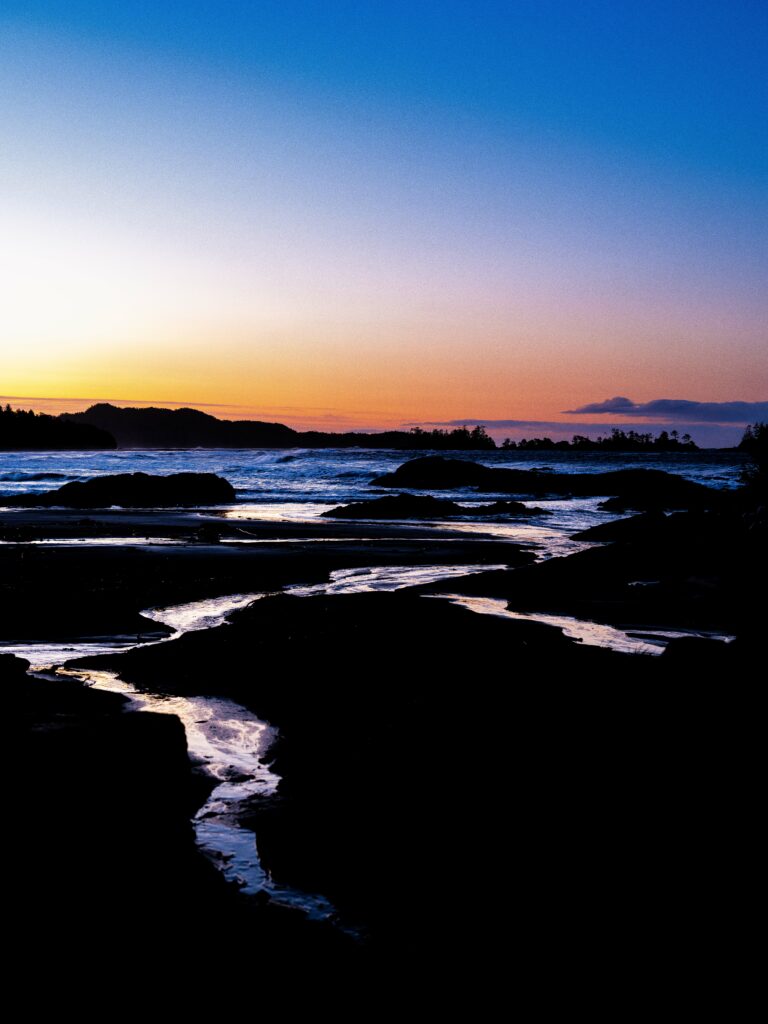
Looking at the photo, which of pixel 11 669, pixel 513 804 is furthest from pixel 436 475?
pixel 513 804

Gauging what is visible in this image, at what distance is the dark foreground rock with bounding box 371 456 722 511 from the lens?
107 feet

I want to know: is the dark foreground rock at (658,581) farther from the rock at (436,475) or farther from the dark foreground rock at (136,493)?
the rock at (436,475)

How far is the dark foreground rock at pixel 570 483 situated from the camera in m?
32.8

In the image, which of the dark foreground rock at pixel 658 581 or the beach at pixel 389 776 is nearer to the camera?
the beach at pixel 389 776

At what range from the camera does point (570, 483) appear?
4178cm

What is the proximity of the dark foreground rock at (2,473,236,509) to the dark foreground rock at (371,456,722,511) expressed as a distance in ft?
40.1

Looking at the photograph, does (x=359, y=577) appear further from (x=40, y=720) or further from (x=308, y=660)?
(x=40, y=720)

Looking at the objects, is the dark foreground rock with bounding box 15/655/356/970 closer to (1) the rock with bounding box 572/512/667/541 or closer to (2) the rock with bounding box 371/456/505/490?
(1) the rock with bounding box 572/512/667/541

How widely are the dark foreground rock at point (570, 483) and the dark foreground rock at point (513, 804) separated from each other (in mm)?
25683

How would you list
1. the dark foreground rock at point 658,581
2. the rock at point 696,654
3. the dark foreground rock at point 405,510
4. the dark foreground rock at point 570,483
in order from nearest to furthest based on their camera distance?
the rock at point 696,654, the dark foreground rock at point 658,581, the dark foreground rock at point 405,510, the dark foreground rock at point 570,483

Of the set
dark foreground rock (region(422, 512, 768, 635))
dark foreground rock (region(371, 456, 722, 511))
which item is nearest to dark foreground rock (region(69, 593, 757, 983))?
dark foreground rock (region(422, 512, 768, 635))

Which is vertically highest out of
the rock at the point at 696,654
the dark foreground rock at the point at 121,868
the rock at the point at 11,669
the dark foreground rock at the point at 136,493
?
the dark foreground rock at the point at 136,493

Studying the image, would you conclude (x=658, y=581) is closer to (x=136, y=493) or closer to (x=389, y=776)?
(x=389, y=776)

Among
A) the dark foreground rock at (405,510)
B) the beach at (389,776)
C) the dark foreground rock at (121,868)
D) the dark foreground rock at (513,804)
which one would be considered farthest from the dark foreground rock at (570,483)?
the dark foreground rock at (121,868)
